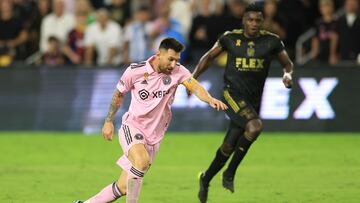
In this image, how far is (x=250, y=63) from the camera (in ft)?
38.6

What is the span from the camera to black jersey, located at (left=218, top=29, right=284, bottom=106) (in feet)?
38.6

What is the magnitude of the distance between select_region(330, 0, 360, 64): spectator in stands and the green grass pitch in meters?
1.97

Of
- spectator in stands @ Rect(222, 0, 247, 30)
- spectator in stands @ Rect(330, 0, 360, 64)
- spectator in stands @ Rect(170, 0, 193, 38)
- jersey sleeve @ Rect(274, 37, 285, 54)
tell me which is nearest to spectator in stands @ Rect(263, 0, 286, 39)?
spectator in stands @ Rect(222, 0, 247, 30)

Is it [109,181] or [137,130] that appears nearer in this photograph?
[137,130]

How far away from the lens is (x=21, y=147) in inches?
700

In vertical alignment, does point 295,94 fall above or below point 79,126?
above

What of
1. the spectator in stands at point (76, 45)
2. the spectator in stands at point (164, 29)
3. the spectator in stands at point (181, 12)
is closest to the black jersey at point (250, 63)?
the spectator in stands at point (164, 29)

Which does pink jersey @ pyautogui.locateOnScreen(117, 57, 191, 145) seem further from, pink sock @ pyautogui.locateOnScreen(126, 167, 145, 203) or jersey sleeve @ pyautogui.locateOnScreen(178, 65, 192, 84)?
pink sock @ pyautogui.locateOnScreen(126, 167, 145, 203)

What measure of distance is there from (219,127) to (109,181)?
6382 mm

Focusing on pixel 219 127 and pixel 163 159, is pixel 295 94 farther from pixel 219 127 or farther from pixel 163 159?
pixel 163 159

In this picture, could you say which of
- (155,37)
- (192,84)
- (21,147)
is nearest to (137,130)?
(192,84)

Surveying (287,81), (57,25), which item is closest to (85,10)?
(57,25)

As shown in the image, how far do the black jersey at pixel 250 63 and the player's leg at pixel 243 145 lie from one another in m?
0.56

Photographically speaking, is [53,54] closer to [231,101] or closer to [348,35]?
[348,35]
